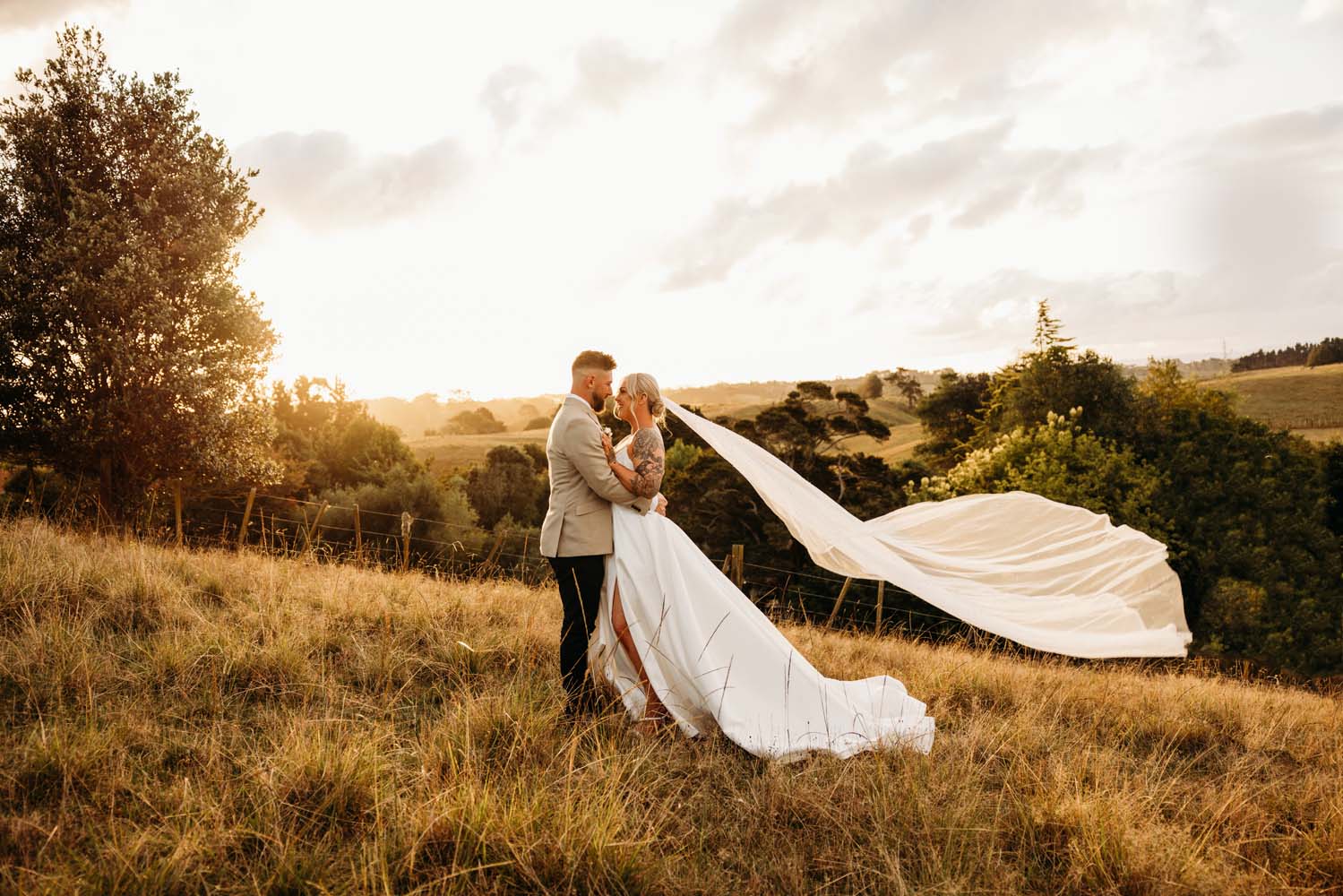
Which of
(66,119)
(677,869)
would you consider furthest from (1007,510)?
(66,119)

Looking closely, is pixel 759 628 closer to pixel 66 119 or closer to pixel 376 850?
pixel 376 850

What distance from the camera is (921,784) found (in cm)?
370

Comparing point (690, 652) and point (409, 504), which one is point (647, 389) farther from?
point (409, 504)

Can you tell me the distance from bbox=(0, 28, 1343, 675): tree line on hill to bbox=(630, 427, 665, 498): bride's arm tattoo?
24.1 feet

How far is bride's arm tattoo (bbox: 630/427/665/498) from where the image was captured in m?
4.39

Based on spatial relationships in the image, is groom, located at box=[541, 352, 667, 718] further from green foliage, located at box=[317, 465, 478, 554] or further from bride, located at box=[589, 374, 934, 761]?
green foliage, located at box=[317, 465, 478, 554]

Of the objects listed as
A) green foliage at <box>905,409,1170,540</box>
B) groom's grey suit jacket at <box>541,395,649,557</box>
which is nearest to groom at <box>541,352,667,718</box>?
groom's grey suit jacket at <box>541,395,649,557</box>

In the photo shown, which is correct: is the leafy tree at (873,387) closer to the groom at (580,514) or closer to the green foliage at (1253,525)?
the green foliage at (1253,525)

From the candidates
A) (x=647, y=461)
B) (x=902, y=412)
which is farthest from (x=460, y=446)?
(x=647, y=461)

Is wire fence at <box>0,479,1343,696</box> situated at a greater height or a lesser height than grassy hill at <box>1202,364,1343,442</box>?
lesser

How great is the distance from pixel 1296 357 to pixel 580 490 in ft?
314

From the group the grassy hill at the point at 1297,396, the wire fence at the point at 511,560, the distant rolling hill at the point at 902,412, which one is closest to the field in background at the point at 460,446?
the distant rolling hill at the point at 902,412

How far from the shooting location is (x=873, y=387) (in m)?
104

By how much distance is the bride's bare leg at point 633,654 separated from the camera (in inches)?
177
